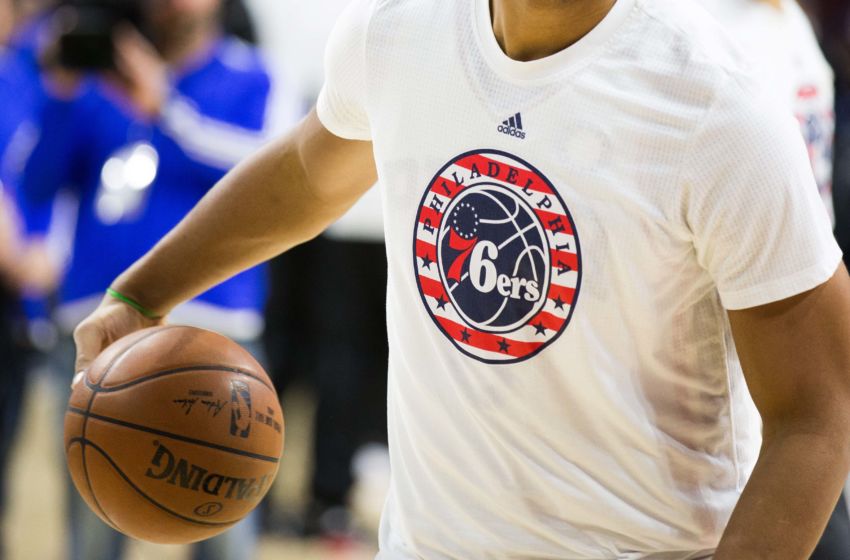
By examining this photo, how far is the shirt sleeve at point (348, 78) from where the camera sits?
1.95 metres

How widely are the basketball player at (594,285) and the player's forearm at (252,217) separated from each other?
0.11 m

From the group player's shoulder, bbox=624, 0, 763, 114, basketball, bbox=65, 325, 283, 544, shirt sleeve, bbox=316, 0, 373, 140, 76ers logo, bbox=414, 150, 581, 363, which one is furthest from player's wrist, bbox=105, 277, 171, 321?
player's shoulder, bbox=624, 0, 763, 114

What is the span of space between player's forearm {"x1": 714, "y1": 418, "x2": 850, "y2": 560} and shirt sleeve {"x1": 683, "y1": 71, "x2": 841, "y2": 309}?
0.60ft

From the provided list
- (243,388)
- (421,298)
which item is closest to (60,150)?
(243,388)

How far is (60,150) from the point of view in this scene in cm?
430

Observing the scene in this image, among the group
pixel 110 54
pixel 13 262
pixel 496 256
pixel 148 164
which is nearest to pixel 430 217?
pixel 496 256

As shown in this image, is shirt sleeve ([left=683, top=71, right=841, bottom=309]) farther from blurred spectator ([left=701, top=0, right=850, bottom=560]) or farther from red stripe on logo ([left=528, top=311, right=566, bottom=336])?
blurred spectator ([left=701, top=0, right=850, bottom=560])

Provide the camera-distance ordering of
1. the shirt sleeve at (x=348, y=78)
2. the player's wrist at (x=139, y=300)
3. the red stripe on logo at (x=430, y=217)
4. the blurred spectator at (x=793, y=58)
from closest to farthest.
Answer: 1. the red stripe on logo at (x=430, y=217)
2. the shirt sleeve at (x=348, y=78)
3. the player's wrist at (x=139, y=300)
4. the blurred spectator at (x=793, y=58)

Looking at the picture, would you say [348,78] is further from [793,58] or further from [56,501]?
[56,501]

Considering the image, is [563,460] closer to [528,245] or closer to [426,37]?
[528,245]

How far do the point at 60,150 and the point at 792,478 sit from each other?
10.8 feet

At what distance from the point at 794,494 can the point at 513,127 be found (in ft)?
1.99
